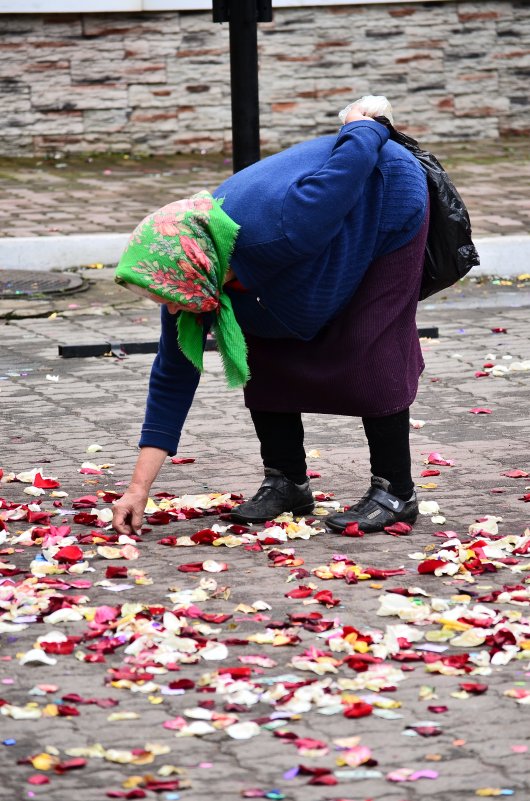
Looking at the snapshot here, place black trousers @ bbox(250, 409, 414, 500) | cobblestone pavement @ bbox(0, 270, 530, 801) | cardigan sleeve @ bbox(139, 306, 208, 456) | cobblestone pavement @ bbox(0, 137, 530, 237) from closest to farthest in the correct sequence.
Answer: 1. cobblestone pavement @ bbox(0, 270, 530, 801)
2. cardigan sleeve @ bbox(139, 306, 208, 456)
3. black trousers @ bbox(250, 409, 414, 500)
4. cobblestone pavement @ bbox(0, 137, 530, 237)

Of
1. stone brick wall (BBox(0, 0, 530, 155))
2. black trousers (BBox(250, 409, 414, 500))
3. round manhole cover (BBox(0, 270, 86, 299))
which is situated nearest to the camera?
black trousers (BBox(250, 409, 414, 500))

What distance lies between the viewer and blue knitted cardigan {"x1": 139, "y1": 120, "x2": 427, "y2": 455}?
4188 mm

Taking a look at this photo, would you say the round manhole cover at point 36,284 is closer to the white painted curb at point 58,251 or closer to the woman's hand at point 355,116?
the white painted curb at point 58,251

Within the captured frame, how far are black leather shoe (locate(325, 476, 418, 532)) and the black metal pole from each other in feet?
11.9

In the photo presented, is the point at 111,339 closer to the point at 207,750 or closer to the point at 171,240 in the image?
the point at 171,240

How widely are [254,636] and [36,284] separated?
241 inches

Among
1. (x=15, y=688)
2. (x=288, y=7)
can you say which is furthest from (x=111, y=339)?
(x=288, y=7)

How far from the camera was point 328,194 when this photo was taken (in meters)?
4.17

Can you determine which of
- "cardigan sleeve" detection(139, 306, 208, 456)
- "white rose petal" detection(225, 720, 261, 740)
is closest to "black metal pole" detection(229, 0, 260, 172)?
"cardigan sleeve" detection(139, 306, 208, 456)

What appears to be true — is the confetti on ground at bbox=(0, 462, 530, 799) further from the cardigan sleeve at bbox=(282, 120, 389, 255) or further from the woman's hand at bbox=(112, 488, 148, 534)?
the cardigan sleeve at bbox=(282, 120, 389, 255)

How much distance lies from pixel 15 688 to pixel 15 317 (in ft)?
18.3

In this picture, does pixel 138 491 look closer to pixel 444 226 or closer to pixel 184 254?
pixel 184 254

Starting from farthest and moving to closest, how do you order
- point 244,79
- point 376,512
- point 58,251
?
point 58,251 → point 244,79 → point 376,512

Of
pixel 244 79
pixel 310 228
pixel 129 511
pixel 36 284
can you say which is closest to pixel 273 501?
pixel 129 511
